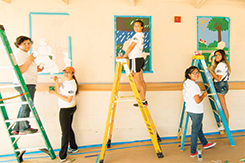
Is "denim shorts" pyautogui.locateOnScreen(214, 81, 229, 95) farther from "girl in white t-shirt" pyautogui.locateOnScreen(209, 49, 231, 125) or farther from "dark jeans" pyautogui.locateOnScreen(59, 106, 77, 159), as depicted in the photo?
"dark jeans" pyautogui.locateOnScreen(59, 106, 77, 159)

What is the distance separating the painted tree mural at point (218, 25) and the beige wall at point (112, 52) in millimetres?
116

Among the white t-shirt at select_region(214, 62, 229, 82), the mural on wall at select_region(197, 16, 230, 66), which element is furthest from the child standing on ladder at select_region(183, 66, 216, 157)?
the mural on wall at select_region(197, 16, 230, 66)

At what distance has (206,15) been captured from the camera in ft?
9.29

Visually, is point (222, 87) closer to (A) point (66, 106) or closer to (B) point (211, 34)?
(B) point (211, 34)

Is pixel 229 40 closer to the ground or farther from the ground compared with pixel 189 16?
closer to the ground

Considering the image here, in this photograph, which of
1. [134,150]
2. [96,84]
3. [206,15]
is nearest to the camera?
[134,150]

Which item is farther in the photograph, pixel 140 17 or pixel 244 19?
pixel 244 19

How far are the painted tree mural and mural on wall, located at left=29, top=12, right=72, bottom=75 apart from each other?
2.65m

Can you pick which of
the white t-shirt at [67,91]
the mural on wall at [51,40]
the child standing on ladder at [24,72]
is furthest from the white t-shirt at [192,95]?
the child standing on ladder at [24,72]

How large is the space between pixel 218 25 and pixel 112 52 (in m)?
2.11

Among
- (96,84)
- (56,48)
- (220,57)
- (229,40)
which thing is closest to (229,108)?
(220,57)

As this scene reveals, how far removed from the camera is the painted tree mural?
9.30 feet

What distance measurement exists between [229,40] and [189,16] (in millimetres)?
933

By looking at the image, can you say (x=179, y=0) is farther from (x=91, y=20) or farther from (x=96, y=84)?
(x=96, y=84)
